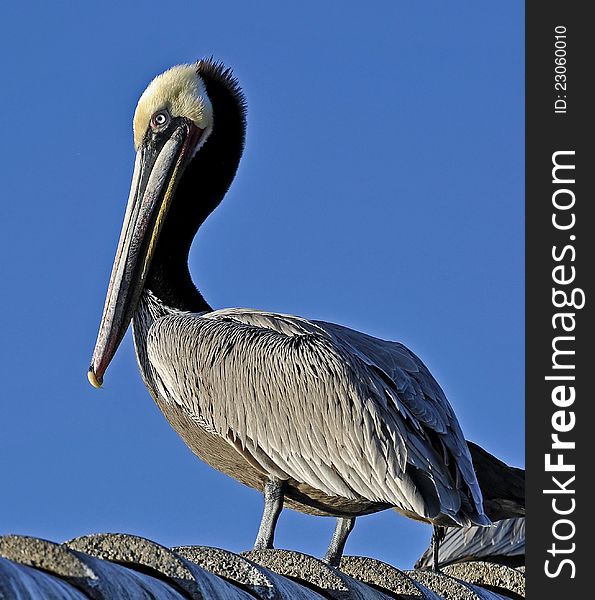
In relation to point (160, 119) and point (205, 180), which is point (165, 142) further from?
point (205, 180)

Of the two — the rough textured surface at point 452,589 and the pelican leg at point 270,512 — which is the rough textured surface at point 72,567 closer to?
the rough textured surface at point 452,589

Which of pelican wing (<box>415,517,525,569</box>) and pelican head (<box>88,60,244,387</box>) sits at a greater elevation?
pelican head (<box>88,60,244,387</box>)

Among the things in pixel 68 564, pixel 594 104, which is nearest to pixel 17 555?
pixel 68 564

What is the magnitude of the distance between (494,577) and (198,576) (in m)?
2.66

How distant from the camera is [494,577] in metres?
6.41

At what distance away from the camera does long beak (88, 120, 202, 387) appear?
8.54 m

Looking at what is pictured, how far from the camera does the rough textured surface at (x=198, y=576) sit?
138 inches

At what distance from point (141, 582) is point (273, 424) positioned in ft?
12.5

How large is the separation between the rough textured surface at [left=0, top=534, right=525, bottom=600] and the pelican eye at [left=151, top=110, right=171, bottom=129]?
3834mm

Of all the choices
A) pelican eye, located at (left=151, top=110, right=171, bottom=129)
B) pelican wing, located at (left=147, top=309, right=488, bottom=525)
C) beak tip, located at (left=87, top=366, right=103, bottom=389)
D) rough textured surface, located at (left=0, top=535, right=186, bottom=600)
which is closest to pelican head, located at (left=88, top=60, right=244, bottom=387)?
pelican eye, located at (left=151, top=110, right=171, bottom=129)

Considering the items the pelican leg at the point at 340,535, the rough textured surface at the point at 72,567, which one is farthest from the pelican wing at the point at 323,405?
the rough textured surface at the point at 72,567

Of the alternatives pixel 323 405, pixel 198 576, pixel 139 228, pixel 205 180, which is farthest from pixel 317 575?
pixel 205 180

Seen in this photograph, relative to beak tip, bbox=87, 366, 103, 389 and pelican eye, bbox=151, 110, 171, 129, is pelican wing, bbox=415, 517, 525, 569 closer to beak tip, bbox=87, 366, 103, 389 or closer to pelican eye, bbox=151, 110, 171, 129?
beak tip, bbox=87, 366, 103, 389

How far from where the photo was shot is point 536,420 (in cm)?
562
